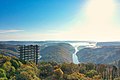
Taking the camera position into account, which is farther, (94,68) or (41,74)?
(94,68)

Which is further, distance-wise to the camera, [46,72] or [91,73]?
[91,73]

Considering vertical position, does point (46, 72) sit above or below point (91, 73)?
above

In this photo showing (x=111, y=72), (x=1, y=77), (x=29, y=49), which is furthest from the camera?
(x=29, y=49)

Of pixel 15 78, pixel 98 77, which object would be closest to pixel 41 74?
pixel 15 78

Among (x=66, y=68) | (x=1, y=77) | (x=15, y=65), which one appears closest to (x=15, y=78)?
(x=1, y=77)

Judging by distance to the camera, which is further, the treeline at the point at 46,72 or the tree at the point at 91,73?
the tree at the point at 91,73

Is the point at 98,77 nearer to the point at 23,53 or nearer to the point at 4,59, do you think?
the point at 4,59

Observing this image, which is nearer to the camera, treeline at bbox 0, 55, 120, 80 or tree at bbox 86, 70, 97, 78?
treeline at bbox 0, 55, 120, 80

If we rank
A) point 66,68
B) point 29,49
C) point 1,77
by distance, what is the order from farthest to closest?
point 29,49
point 66,68
point 1,77

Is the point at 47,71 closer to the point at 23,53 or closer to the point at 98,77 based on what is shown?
the point at 98,77

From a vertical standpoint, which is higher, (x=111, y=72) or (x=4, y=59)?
(x=4, y=59)
